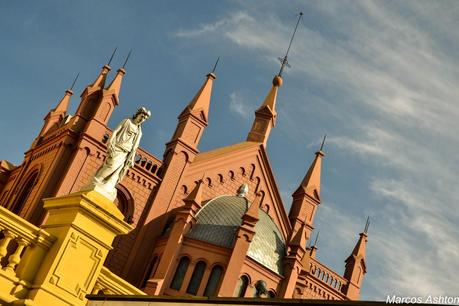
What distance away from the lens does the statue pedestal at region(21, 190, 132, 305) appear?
946 cm

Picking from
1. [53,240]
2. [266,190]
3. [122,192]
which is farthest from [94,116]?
[53,240]

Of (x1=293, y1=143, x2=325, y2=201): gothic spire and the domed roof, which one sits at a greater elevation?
(x1=293, y1=143, x2=325, y2=201): gothic spire

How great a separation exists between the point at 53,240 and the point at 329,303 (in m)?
4.81

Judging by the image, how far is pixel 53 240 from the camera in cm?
980

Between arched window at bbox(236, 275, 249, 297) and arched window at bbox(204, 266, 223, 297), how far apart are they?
1100 millimetres

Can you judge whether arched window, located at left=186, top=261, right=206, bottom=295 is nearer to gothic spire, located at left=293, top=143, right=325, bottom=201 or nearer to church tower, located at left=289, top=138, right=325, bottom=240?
church tower, located at left=289, top=138, right=325, bottom=240

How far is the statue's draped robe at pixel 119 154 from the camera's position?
10.8 meters

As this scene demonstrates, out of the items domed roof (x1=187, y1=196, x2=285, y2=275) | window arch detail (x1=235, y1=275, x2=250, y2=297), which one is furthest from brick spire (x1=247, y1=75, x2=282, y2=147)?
window arch detail (x1=235, y1=275, x2=250, y2=297)

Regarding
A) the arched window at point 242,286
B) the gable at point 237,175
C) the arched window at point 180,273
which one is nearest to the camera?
the arched window at point 180,273

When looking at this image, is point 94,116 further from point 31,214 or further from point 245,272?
point 245,272

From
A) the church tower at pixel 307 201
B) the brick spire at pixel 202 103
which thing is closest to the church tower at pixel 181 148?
the brick spire at pixel 202 103

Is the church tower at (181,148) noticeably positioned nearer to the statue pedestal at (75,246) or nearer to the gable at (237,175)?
the gable at (237,175)

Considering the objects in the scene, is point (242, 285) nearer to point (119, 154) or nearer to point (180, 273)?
point (180, 273)

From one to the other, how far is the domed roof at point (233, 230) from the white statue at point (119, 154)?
67.4 ft
